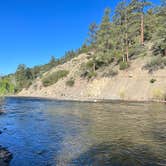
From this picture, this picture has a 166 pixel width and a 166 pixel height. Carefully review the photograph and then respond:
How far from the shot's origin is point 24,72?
5236 inches

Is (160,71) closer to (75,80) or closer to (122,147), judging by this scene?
(75,80)

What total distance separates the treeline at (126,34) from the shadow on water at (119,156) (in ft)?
178

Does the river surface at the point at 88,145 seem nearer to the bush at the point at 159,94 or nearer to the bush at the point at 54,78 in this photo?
the bush at the point at 159,94

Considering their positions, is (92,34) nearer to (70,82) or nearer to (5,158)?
(70,82)

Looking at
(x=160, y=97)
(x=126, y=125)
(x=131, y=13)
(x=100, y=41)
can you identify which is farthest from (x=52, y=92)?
(x=126, y=125)

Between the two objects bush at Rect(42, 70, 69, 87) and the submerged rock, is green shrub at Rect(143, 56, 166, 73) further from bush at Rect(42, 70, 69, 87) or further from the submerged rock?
the submerged rock

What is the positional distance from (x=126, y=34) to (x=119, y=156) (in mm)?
62273

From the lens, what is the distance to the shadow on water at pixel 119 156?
10992 millimetres

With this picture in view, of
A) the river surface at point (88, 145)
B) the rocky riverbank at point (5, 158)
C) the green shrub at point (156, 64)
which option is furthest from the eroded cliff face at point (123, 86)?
the rocky riverbank at point (5, 158)

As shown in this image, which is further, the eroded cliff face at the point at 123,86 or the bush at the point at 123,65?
the bush at the point at 123,65

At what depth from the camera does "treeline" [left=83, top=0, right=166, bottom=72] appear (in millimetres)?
70188

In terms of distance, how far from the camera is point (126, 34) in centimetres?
7075

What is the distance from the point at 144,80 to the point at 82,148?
46900mm

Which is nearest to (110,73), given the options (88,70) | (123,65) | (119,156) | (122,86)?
(123,65)
